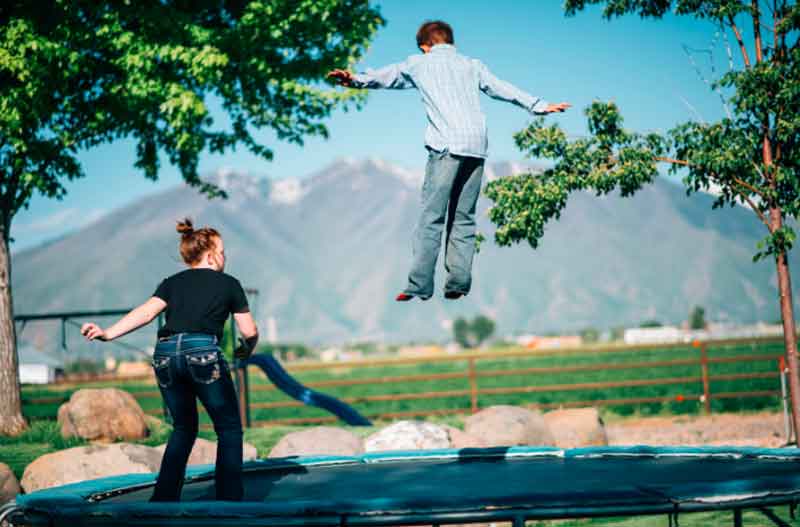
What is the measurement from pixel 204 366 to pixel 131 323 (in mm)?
396

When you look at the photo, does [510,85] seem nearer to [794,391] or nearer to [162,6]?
[794,391]

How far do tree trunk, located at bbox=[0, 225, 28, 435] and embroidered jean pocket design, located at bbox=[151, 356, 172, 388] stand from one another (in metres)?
7.40

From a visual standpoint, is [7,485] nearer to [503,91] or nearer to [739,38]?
[503,91]

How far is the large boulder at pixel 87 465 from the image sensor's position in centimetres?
698

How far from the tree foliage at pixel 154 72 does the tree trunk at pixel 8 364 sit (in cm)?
84

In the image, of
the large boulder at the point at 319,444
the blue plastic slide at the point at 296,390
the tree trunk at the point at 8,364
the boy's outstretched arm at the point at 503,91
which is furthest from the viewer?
the blue plastic slide at the point at 296,390

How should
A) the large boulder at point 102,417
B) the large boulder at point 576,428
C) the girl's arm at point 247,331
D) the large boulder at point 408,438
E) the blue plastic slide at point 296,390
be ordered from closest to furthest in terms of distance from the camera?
the girl's arm at point 247,331, the large boulder at point 408,438, the large boulder at point 102,417, the large boulder at point 576,428, the blue plastic slide at point 296,390

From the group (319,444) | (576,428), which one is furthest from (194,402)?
(576,428)

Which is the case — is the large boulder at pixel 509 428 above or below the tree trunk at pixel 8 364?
below

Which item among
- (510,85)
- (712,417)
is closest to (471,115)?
(510,85)

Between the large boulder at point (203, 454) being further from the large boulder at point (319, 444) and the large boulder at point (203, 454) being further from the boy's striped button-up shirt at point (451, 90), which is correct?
the boy's striped button-up shirt at point (451, 90)

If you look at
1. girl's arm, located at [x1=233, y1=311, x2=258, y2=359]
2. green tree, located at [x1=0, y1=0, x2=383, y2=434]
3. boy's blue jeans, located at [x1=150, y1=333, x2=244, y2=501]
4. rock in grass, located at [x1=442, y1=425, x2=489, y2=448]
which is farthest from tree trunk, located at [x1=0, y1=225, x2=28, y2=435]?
girl's arm, located at [x1=233, y1=311, x2=258, y2=359]

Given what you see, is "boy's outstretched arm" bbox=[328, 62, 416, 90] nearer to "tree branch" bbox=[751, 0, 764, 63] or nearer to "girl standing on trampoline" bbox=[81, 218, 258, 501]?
"girl standing on trampoline" bbox=[81, 218, 258, 501]

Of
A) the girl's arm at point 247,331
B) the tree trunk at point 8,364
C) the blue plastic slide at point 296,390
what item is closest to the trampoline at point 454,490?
the girl's arm at point 247,331
